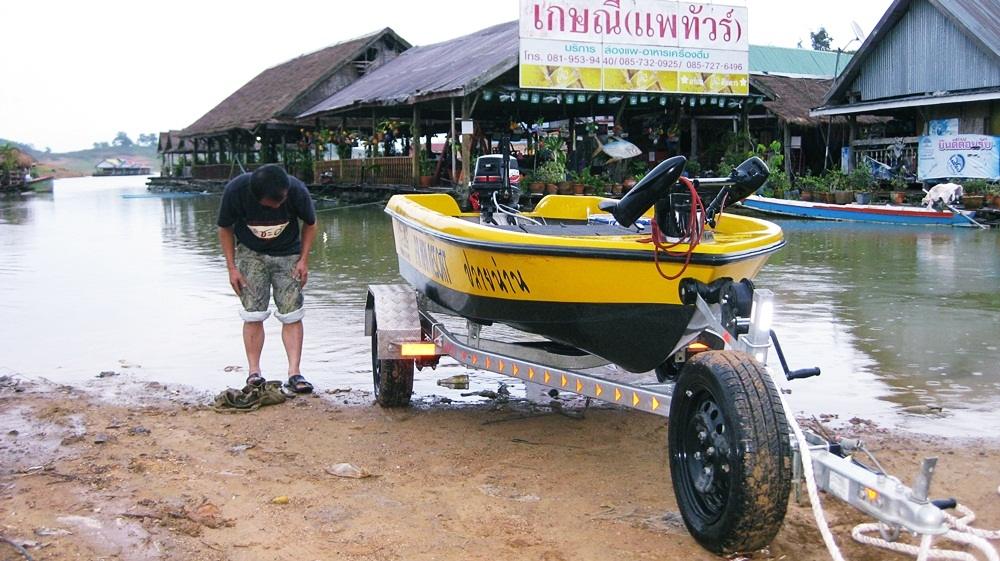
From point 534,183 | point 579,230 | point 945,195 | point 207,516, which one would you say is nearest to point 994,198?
point 945,195

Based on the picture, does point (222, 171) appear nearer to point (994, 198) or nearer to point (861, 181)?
point (861, 181)

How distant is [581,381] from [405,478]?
94 centimetres

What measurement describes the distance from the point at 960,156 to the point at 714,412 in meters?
21.0

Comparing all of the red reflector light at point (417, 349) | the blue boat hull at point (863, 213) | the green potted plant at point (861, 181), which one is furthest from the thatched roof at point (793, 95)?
the red reflector light at point (417, 349)

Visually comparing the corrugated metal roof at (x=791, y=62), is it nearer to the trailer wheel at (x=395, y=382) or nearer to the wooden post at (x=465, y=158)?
the wooden post at (x=465, y=158)

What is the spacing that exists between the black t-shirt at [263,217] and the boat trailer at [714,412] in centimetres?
98

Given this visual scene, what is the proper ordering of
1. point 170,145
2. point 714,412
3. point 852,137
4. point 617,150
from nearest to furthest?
point 714,412
point 617,150
point 852,137
point 170,145

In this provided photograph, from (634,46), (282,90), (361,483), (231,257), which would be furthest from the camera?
(282,90)

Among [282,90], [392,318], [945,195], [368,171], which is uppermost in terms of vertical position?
[282,90]

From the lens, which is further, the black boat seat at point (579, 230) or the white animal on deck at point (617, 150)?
the white animal on deck at point (617, 150)

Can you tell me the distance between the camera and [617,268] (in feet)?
13.9

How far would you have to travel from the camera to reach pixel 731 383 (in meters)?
3.37

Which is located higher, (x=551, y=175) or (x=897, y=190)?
(x=551, y=175)

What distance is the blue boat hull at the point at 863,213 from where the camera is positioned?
18938 mm
